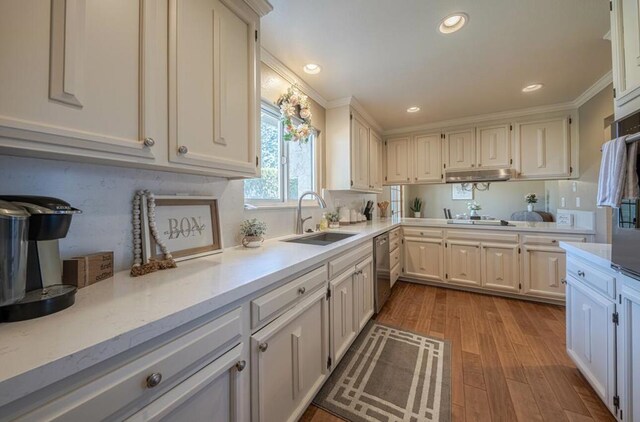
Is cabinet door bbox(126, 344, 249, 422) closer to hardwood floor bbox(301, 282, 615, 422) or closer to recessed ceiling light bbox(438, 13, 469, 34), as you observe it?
hardwood floor bbox(301, 282, 615, 422)

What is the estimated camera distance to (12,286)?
58 centimetres

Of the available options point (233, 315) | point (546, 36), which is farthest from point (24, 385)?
point (546, 36)

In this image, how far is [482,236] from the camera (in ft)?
9.97

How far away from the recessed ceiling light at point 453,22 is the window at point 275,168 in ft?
4.33

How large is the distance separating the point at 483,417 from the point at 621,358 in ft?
2.35

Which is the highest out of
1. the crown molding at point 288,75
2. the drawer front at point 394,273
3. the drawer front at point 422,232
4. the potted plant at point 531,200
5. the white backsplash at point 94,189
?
the crown molding at point 288,75

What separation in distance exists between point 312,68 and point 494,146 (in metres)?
2.68

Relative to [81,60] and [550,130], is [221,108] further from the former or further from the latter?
[550,130]

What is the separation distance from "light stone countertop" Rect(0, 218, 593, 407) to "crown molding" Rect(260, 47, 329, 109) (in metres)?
1.59

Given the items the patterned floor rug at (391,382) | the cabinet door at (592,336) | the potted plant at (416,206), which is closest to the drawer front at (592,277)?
the cabinet door at (592,336)

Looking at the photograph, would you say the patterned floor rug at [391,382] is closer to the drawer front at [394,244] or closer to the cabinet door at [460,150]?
the drawer front at [394,244]

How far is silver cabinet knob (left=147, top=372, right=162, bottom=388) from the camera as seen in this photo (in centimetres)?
60

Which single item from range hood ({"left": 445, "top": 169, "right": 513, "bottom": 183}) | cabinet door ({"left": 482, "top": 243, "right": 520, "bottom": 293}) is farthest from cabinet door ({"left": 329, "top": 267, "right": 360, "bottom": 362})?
range hood ({"left": 445, "top": 169, "right": 513, "bottom": 183})

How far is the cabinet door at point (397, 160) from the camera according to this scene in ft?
12.7
